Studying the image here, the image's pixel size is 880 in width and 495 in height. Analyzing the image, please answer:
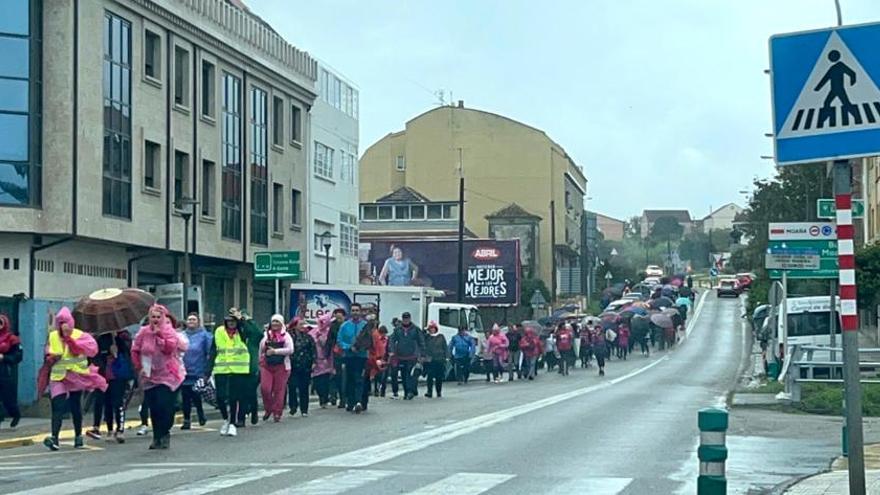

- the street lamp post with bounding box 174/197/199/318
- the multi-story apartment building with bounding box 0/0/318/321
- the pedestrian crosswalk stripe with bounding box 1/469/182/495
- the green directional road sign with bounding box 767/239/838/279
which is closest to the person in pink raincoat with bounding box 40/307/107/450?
the pedestrian crosswalk stripe with bounding box 1/469/182/495

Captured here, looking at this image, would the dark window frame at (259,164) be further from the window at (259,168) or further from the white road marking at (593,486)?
the white road marking at (593,486)

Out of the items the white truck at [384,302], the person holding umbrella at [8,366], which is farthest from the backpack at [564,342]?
the person holding umbrella at [8,366]

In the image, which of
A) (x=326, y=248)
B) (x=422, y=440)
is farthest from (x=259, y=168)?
(x=422, y=440)

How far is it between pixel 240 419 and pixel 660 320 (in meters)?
43.9

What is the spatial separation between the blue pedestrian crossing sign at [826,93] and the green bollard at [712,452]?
1.63 metres

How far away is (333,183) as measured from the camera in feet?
172

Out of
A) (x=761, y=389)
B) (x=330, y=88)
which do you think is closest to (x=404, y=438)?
(x=761, y=389)

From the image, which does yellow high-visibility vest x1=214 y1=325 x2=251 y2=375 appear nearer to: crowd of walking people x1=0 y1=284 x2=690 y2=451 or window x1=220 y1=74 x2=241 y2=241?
crowd of walking people x1=0 y1=284 x2=690 y2=451

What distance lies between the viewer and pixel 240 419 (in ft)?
67.3

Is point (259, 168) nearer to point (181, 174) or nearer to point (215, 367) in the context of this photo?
point (181, 174)

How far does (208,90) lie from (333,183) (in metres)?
13.2

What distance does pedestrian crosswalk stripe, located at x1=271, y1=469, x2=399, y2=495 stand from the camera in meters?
12.4

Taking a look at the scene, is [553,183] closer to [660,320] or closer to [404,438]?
[660,320]

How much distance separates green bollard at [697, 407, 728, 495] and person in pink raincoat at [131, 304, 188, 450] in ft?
30.8
